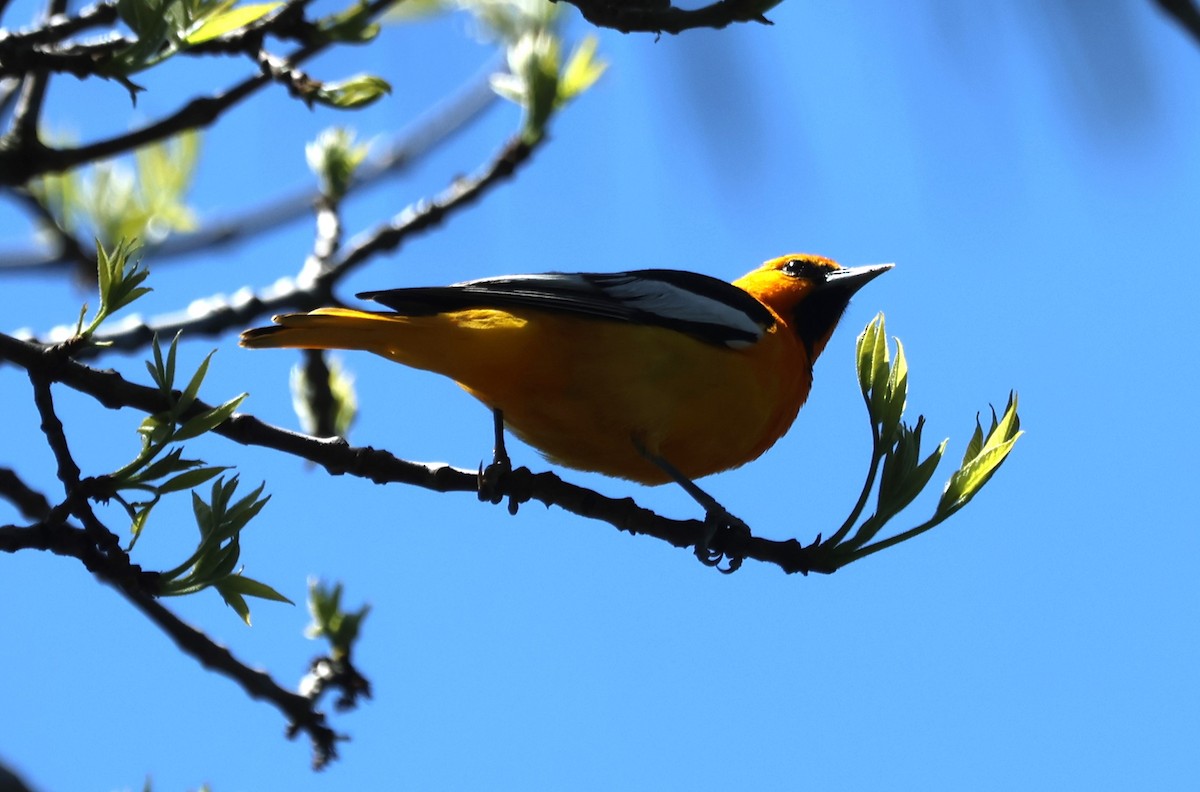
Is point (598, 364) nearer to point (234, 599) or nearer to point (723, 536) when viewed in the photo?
point (723, 536)

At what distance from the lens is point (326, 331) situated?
301cm

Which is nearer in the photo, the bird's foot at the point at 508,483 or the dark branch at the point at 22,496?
the dark branch at the point at 22,496

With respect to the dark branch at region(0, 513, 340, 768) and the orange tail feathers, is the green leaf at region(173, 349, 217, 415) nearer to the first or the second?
the dark branch at region(0, 513, 340, 768)

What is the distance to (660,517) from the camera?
2670 mm

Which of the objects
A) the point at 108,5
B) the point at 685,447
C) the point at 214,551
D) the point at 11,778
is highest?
the point at 685,447

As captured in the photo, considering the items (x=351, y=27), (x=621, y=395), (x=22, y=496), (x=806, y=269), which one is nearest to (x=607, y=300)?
(x=621, y=395)

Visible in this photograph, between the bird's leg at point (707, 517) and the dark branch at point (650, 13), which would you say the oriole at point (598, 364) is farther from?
the dark branch at point (650, 13)

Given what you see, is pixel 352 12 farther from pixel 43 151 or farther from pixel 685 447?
pixel 685 447

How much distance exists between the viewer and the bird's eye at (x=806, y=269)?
15.4 ft

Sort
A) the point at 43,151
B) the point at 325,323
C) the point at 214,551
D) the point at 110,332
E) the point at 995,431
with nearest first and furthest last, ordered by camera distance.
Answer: the point at 214,551, the point at 995,431, the point at 43,151, the point at 325,323, the point at 110,332

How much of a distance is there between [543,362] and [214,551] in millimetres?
1422

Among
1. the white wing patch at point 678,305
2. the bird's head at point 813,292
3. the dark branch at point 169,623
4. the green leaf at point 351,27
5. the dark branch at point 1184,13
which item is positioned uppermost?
the bird's head at point 813,292

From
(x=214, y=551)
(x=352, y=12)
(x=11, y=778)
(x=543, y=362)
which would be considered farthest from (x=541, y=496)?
(x=11, y=778)

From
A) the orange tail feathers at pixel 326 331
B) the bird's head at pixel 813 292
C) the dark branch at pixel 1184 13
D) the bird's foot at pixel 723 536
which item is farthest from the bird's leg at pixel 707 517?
the dark branch at pixel 1184 13
